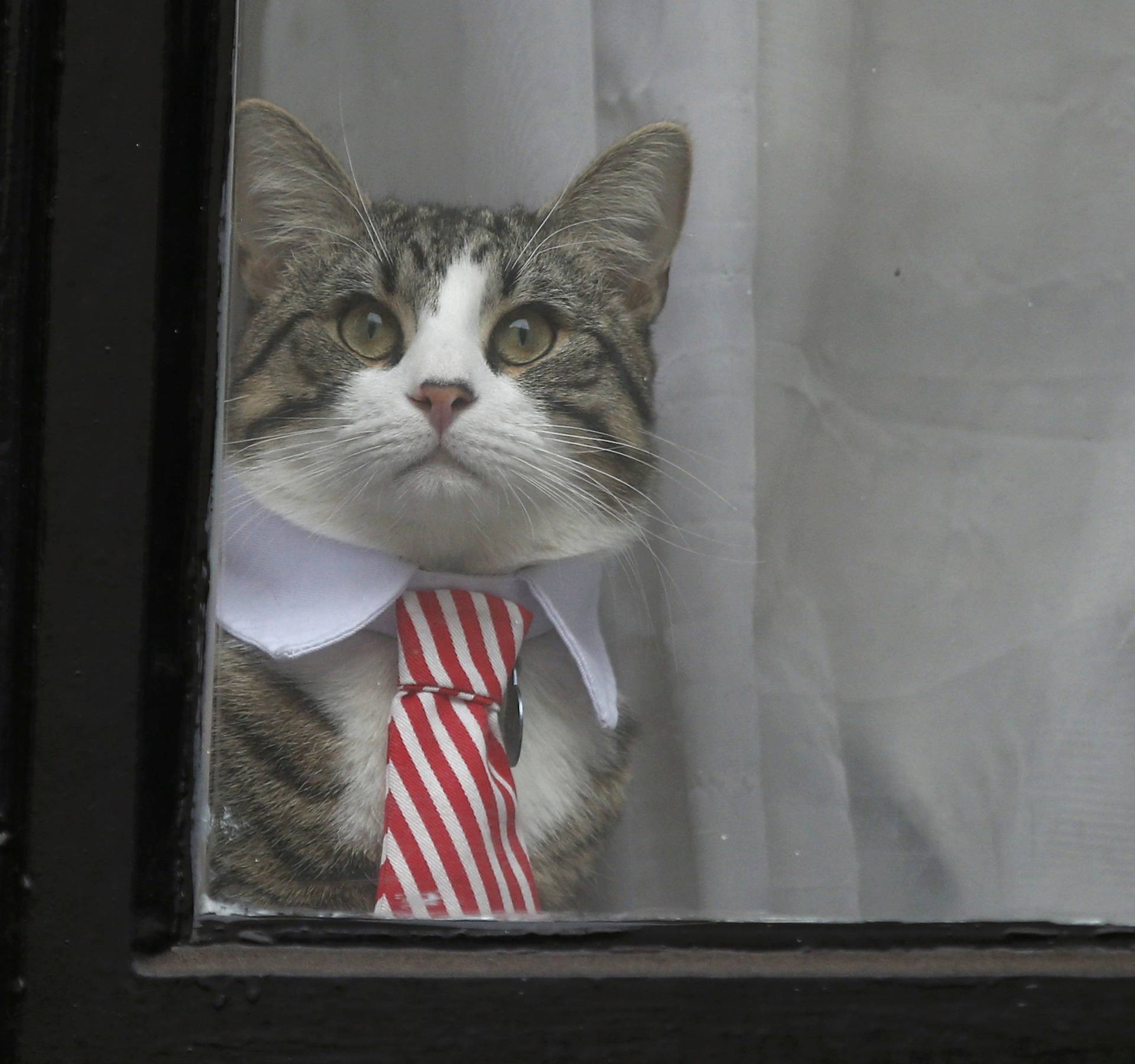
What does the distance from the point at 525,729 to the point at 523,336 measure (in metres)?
0.28

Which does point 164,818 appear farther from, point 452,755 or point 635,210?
point 635,210

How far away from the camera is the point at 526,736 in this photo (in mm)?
774

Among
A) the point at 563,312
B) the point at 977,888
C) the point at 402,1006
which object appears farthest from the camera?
the point at 563,312

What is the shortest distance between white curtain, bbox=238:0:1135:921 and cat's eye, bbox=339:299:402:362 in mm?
83

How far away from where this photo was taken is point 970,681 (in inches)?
33.8

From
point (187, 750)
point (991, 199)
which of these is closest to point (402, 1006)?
point (187, 750)

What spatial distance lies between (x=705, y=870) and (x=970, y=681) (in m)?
0.27

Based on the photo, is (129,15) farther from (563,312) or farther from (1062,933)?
(1062,933)

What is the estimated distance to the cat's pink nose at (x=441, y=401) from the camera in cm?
72

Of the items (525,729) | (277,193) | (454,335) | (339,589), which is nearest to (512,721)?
(525,729)

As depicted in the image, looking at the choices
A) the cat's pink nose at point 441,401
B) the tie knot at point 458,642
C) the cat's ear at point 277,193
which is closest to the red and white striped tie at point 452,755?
the tie knot at point 458,642

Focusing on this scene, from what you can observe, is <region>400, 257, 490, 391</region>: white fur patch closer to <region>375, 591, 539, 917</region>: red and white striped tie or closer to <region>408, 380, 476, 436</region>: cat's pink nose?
<region>408, 380, 476, 436</region>: cat's pink nose

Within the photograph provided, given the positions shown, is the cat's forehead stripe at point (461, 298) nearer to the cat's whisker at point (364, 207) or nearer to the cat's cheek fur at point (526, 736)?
the cat's whisker at point (364, 207)

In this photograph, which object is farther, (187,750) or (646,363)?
(646,363)
